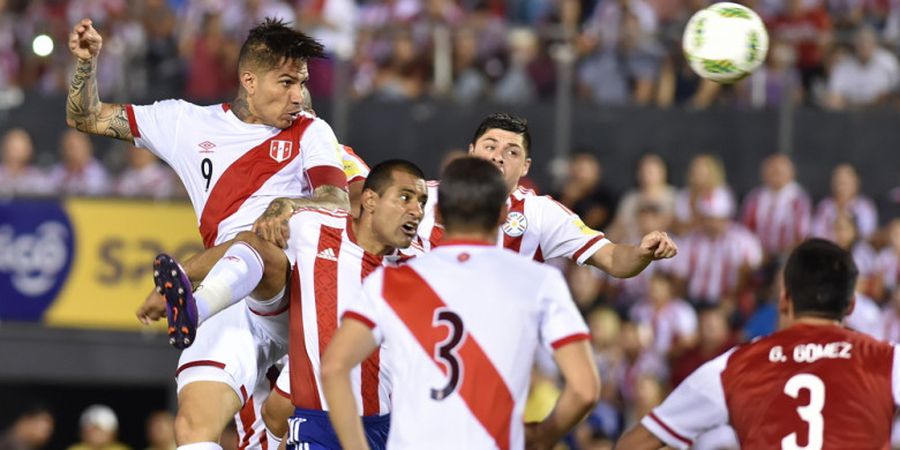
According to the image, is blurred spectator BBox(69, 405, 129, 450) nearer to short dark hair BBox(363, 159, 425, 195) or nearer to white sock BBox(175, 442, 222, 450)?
white sock BBox(175, 442, 222, 450)

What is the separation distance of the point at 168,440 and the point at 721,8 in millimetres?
8189

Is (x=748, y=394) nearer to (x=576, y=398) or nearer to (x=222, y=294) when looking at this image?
(x=576, y=398)

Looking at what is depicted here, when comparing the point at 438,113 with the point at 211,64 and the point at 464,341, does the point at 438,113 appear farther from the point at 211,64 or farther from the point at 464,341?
the point at 464,341

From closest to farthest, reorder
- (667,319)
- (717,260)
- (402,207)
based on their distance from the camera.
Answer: (402,207) < (667,319) < (717,260)

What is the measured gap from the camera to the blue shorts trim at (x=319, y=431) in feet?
27.8

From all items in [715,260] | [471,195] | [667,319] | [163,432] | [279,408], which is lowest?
[163,432]

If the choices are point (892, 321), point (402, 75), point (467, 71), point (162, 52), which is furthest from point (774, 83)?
point (162, 52)

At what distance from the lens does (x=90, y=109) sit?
959 centimetres

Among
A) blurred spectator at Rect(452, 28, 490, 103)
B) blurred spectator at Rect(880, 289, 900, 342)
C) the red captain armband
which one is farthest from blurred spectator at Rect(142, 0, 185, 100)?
the red captain armband

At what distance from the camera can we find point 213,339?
9.43 m

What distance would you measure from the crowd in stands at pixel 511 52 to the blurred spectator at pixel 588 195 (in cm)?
141

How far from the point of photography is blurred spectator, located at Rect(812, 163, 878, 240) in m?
15.7

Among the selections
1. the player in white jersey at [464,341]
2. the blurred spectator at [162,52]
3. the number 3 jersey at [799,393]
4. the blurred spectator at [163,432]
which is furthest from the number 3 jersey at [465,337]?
the blurred spectator at [162,52]

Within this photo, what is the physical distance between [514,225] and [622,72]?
8412 millimetres
